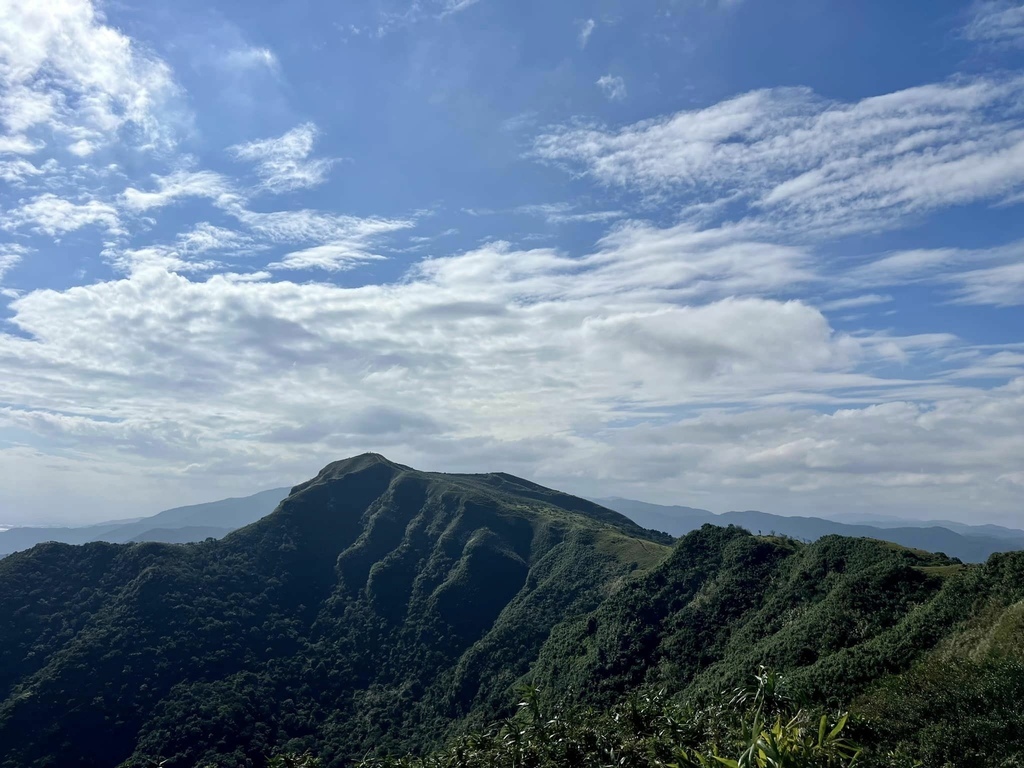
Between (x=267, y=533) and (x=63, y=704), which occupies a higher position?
(x=267, y=533)

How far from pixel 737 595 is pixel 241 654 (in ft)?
354

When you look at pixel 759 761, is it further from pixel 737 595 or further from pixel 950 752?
A: pixel 737 595

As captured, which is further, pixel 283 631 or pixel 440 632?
pixel 283 631

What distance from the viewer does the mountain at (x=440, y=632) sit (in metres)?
58.6

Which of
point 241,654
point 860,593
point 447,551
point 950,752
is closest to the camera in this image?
point 950,752

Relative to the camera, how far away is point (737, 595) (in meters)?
95.4

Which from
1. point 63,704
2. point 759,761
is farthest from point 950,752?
point 63,704

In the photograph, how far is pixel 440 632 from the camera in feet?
488

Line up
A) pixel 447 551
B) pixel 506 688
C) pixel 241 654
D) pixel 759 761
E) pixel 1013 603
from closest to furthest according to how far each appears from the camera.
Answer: pixel 759 761 → pixel 1013 603 → pixel 506 688 → pixel 241 654 → pixel 447 551

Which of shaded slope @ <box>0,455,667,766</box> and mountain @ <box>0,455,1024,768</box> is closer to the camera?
mountain @ <box>0,455,1024,768</box>

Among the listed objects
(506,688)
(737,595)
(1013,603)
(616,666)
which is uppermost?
(1013,603)

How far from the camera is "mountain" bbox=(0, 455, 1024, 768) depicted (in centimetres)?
5862

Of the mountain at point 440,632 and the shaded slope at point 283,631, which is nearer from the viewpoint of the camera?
the mountain at point 440,632

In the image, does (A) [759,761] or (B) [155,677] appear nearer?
(A) [759,761]
